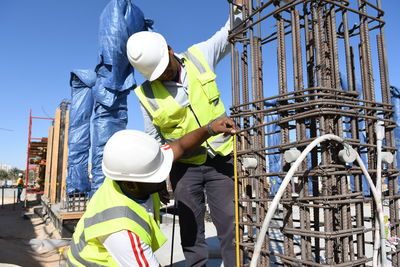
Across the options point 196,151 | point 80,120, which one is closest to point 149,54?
point 196,151

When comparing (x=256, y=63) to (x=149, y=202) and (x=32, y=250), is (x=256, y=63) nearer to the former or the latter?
(x=149, y=202)

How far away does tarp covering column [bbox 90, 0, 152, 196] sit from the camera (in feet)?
20.2

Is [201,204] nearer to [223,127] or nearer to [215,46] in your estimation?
[223,127]

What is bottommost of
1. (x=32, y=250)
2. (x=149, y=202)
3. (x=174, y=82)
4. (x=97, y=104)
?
(x=32, y=250)

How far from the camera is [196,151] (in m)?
2.35

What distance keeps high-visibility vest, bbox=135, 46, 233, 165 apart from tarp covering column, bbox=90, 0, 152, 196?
4.15m

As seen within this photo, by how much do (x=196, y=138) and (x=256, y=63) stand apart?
26.8 inches

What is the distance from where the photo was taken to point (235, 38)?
2359 millimetres

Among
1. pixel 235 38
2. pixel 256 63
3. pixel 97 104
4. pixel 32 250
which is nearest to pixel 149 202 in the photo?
pixel 256 63

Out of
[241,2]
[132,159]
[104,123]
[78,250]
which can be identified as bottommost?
[78,250]

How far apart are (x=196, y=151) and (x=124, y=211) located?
3.15 feet

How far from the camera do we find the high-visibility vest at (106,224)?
1446 mm

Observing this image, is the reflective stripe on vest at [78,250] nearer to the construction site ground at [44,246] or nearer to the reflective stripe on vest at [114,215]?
the reflective stripe on vest at [114,215]

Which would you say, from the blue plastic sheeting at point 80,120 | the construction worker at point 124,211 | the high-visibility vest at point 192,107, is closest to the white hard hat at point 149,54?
the high-visibility vest at point 192,107
